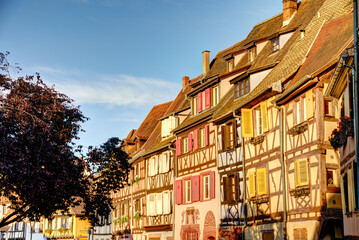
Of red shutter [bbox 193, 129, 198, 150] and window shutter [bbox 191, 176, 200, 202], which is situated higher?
red shutter [bbox 193, 129, 198, 150]

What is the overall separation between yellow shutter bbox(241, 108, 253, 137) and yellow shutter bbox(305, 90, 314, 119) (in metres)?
5.33

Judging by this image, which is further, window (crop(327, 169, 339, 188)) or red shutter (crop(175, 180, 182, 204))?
red shutter (crop(175, 180, 182, 204))

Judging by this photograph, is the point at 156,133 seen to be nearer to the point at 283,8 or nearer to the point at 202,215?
the point at 202,215

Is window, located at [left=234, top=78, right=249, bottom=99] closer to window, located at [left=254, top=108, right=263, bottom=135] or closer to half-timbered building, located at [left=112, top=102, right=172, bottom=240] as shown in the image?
window, located at [left=254, top=108, right=263, bottom=135]

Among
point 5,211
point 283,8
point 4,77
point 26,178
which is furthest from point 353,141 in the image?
point 5,211

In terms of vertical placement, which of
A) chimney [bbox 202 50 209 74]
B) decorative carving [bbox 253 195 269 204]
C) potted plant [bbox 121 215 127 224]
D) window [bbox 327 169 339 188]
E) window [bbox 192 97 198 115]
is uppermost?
chimney [bbox 202 50 209 74]

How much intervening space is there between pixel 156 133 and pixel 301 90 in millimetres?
23677

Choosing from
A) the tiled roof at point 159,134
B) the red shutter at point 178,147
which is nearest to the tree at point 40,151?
the red shutter at point 178,147

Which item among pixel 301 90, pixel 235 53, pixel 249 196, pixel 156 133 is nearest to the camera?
pixel 301 90

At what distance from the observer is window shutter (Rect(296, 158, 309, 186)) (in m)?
19.5

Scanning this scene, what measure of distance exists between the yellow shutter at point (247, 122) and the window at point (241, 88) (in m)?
2.08

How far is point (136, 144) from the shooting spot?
147 feet

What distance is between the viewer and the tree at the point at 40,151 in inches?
704

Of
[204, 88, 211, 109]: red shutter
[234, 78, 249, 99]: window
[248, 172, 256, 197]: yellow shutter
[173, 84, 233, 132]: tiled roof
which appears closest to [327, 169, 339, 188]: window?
[248, 172, 256, 197]: yellow shutter
